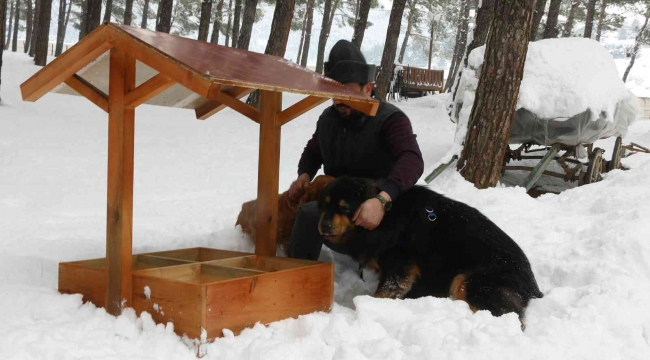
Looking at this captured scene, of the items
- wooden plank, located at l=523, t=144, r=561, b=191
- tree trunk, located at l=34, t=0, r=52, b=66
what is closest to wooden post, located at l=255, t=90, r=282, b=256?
wooden plank, located at l=523, t=144, r=561, b=191

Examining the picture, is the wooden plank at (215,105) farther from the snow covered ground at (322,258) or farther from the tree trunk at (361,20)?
the tree trunk at (361,20)

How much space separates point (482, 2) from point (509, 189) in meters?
10.3

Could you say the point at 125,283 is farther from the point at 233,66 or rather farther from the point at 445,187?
the point at 445,187

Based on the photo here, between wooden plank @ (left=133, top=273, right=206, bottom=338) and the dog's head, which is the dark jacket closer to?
the dog's head

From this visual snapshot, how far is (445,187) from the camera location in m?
7.27

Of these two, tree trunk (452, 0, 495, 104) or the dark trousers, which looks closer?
the dark trousers

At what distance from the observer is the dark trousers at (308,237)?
4070mm

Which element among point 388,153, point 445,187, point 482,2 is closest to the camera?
point 388,153

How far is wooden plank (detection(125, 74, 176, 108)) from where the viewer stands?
3048 mm

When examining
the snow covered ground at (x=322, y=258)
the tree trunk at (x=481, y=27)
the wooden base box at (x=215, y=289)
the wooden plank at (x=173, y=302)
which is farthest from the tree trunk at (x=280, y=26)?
the wooden plank at (x=173, y=302)

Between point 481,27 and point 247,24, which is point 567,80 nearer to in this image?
point 481,27

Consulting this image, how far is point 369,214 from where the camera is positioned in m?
3.55

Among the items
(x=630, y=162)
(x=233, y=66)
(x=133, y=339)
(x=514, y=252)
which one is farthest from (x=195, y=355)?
(x=630, y=162)

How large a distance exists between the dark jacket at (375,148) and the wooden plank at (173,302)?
131 cm
